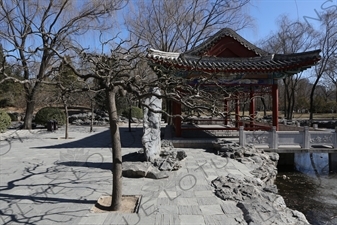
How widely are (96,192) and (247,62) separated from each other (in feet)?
22.6

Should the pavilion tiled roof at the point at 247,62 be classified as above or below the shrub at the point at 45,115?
above

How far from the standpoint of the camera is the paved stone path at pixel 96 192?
3.57 m

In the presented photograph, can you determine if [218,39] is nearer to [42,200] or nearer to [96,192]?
[96,192]

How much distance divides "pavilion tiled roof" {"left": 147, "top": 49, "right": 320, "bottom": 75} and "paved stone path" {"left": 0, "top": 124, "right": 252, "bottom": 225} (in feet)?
10.1

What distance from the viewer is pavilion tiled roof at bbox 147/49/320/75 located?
8945mm

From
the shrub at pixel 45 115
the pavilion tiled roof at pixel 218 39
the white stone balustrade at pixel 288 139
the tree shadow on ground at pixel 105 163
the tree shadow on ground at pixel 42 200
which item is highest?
the pavilion tiled roof at pixel 218 39

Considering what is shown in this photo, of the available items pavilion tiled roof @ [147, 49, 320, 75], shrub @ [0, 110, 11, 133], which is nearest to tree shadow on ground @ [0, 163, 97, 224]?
pavilion tiled roof @ [147, 49, 320, 75]

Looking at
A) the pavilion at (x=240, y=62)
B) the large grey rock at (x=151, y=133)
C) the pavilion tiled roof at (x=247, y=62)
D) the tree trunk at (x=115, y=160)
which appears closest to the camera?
the tree trunk at (x=115, y=160)

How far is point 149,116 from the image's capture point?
664cm

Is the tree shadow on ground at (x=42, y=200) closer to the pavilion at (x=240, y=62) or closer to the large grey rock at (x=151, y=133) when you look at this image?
the large grey rock at (x=151, y=133)

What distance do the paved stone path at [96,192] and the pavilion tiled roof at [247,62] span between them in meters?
3.08

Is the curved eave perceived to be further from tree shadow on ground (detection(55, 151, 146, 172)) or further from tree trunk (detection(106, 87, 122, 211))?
tree trunk (detection(106, 87, 122, 211))

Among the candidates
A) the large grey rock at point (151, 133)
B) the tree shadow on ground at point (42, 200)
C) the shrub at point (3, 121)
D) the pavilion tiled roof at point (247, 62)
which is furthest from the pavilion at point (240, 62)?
the shrub at point (3, 121)

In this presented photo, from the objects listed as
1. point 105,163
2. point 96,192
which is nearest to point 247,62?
point 105,163
